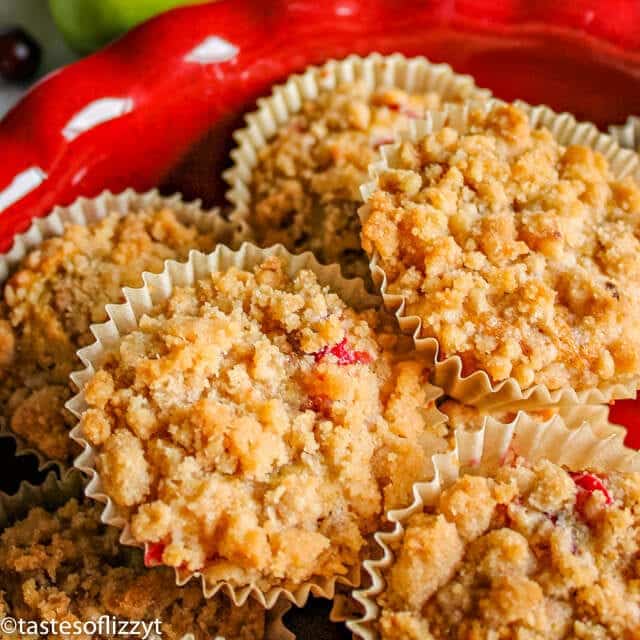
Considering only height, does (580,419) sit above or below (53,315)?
below

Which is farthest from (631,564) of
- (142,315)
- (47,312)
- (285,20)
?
(285,20)

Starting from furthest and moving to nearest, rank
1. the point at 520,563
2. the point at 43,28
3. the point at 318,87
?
1. the point at 43,28
2. the point at 318,87
3. the point at 520,563

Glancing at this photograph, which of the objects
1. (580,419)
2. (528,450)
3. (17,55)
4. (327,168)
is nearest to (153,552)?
(528,450)

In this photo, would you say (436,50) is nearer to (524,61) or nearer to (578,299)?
(524,61)

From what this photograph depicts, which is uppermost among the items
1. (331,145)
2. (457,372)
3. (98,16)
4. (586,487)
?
(98,16)

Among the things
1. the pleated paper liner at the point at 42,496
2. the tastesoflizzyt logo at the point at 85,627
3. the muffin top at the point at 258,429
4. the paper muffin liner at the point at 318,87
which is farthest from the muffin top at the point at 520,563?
the paper muffin liner at the point at 318,87

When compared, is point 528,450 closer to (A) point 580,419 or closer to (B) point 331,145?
(A) point 580,419

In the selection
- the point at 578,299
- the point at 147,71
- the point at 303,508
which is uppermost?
the point at 147,71
